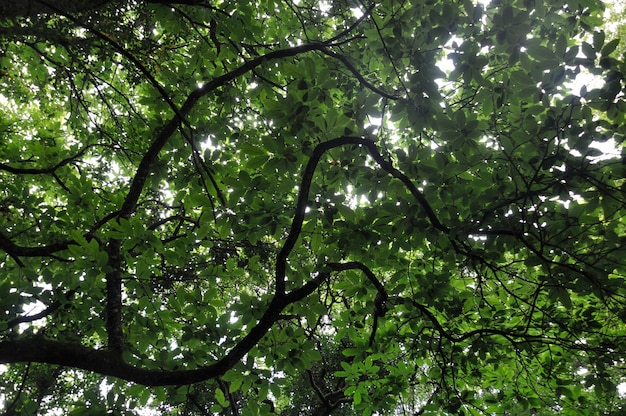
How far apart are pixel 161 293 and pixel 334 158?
3.80m

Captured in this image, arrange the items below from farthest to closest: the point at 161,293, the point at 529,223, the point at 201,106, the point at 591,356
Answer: the point at 161,293 → the point at 201,106 → the point at 591,356 → the point at 529,223

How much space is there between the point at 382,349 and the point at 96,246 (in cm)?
277

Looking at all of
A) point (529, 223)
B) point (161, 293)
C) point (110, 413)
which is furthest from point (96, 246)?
point (161, 293)

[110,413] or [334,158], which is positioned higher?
[334,158]

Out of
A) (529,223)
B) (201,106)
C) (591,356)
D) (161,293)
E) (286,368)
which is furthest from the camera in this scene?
(161,293)

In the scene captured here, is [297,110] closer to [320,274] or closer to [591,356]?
[320,274]

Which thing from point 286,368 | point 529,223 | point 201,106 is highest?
point 201,106

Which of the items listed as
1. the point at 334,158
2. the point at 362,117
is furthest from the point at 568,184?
the point at 334,158

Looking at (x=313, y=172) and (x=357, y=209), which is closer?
(x=313, y=172)

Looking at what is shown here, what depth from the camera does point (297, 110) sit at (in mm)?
2418

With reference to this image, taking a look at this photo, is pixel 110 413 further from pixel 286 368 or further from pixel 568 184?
pixel 568 184

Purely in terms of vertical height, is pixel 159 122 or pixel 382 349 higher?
pixel 159 122

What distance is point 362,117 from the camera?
9.12 ft

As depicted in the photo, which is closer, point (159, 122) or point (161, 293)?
point (159, 122)
